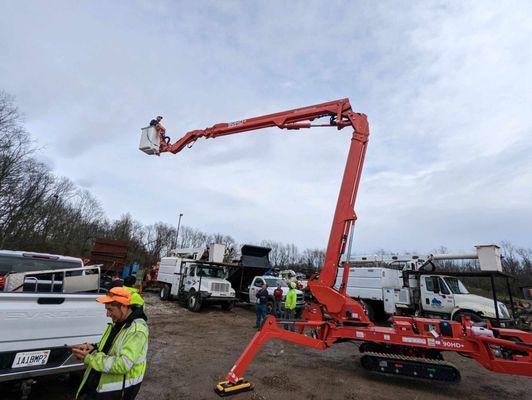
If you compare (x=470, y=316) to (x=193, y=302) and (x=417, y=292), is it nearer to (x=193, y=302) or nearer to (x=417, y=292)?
(x=417, y=292)

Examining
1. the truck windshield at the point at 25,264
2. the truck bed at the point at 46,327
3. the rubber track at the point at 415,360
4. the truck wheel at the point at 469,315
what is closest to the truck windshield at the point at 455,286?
the truck wheel at the point at 469,315

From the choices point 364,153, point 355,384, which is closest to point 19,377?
point 355,384

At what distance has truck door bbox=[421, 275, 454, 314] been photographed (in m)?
13.1

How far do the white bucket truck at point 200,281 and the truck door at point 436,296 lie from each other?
9.15 m

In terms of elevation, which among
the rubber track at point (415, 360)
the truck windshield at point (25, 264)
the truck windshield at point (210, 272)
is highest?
the truck windshield at point (210, 272)

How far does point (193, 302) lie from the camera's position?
49.1 feet

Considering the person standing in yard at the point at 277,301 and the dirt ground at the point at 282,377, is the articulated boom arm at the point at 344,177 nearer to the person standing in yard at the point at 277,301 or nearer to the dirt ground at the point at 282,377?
the dirt ground at the point at 282,377

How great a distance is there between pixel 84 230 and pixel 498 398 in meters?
54.7

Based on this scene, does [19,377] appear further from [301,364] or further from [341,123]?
[341,123]

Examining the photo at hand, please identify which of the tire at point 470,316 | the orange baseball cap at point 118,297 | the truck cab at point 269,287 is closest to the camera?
the orange baseball cap at point 118,297

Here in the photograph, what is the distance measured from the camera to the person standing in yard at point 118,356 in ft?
7.61

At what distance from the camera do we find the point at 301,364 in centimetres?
718

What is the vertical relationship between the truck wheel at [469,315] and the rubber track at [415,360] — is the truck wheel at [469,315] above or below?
above

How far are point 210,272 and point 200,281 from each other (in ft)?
4.98
